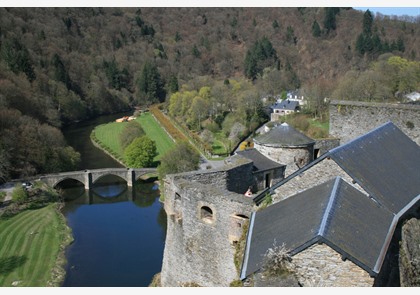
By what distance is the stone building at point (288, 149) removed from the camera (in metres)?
14.6

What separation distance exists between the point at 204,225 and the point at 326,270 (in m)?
3.84

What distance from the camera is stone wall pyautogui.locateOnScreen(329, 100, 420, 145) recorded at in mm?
13711

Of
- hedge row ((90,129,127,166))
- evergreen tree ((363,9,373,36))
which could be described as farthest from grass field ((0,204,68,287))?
evergreen tree ((363,9,373,36))

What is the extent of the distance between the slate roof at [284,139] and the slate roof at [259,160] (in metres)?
0.44

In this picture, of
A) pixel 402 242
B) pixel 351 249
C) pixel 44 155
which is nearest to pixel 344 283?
pixel 351 249

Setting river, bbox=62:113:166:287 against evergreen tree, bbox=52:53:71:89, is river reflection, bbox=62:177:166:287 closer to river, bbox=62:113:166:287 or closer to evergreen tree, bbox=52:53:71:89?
river, bbox=62:113:166:287

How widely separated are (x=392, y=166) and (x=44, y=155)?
1267 inches

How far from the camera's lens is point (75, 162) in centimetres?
4084

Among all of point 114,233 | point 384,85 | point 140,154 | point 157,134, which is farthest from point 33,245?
point 157,134

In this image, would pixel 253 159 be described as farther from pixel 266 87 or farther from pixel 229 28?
pixel 229 28

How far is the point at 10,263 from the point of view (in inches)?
913

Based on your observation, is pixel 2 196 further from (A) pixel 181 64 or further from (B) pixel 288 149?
(A) pixel 181 64

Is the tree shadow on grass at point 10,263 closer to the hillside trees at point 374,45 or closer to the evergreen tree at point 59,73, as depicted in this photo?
the evergreen tree at point 59,73

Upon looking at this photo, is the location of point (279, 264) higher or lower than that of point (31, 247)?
higher
